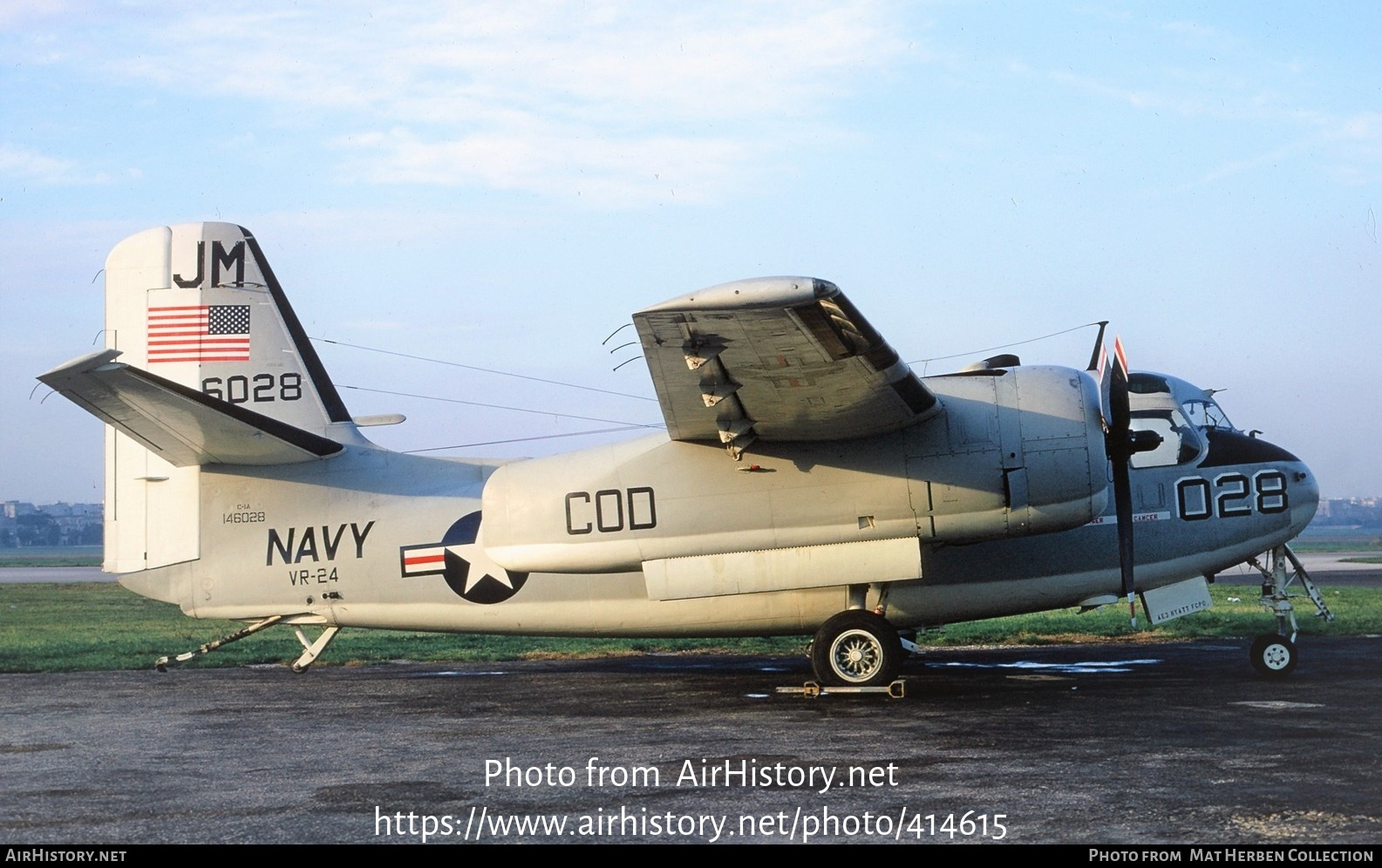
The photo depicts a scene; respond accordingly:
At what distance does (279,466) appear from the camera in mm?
13648

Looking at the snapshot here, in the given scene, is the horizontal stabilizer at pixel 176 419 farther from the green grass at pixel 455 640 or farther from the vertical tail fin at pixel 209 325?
the green grass at pixel 455 640

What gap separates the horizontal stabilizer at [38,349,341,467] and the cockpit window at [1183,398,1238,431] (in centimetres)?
979

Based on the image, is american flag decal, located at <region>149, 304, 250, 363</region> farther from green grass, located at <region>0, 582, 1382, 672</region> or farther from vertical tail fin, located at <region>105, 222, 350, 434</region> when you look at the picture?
green grass, located at <region>0, 582, 1382, 672</region>

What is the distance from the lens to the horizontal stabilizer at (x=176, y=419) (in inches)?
429

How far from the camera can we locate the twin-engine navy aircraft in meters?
11.7

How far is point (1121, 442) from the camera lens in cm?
1277

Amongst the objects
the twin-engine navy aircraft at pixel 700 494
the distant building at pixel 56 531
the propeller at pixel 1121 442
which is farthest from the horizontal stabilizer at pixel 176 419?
the distant building at pixel 56 531

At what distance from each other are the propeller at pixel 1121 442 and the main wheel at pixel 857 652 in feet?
9.80

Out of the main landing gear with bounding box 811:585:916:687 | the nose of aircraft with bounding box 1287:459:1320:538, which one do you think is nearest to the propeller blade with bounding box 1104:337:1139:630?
the nose of aircraft with bounding box 1287:459:1320:538

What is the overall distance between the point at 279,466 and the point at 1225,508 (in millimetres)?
10644

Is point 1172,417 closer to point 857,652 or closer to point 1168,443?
point 1168,443

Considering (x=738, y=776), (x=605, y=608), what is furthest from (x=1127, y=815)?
(x=605, y=608)

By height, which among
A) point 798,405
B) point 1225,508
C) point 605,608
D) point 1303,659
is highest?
point 798,405
